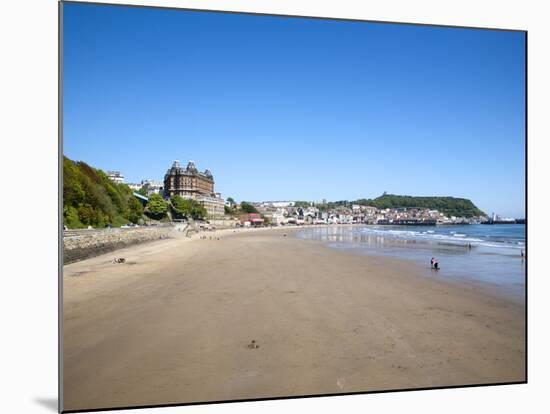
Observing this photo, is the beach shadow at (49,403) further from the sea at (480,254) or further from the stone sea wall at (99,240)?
the sea at (480,254)

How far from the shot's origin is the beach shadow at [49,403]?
9.07 ft

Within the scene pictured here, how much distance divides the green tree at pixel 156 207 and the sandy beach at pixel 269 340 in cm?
227

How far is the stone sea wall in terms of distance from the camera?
392cm

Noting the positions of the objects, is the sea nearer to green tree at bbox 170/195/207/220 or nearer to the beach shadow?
green tree at bbox 170/195/207/220

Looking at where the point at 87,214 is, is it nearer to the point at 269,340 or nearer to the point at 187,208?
the point at 269,340

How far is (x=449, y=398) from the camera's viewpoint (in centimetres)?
300

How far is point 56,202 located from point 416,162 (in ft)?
12.5

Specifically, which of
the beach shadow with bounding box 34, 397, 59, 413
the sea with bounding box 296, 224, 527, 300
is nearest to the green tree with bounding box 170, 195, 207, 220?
the sea with bounding box 296, 224, 527, 300

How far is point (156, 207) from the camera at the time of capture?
7.98 m

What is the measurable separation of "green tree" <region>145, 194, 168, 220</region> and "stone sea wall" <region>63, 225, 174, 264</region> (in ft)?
1.12

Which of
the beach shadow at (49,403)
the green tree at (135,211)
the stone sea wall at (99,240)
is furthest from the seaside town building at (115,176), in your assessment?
the beach shadow at (49,403)

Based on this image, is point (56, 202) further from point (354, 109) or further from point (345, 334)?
point (354, 109)

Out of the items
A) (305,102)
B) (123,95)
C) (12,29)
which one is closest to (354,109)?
(305,102)

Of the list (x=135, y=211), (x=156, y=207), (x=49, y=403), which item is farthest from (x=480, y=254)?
(x=49, y=403)
